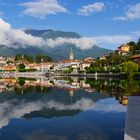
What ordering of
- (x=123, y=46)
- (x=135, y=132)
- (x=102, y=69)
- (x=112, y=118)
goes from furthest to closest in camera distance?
1. (x=123, y=46)
2. (x=102, y=69)
3. (x=112, y=118)
4. (x=135, y=132)

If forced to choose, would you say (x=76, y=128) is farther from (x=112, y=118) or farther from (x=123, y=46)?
(x=123, y=46)

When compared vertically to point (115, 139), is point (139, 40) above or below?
above

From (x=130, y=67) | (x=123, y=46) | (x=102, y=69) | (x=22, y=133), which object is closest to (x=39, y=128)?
(x=22, y=133)

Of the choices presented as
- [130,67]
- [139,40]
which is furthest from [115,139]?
[139,40]

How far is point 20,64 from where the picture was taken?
541ft

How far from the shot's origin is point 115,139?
12383 millimetres

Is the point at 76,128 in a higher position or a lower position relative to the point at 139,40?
lower

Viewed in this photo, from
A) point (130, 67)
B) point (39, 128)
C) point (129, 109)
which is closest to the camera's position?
point (39, 128)

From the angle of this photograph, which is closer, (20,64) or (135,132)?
(135,132)

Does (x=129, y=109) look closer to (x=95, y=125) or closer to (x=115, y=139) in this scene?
(x=95, y=125)

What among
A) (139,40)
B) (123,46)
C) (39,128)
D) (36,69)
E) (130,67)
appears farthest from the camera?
(36,69)

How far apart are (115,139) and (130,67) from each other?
190 feet

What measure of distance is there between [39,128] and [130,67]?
182 ft

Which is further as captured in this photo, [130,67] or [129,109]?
[130,67]
